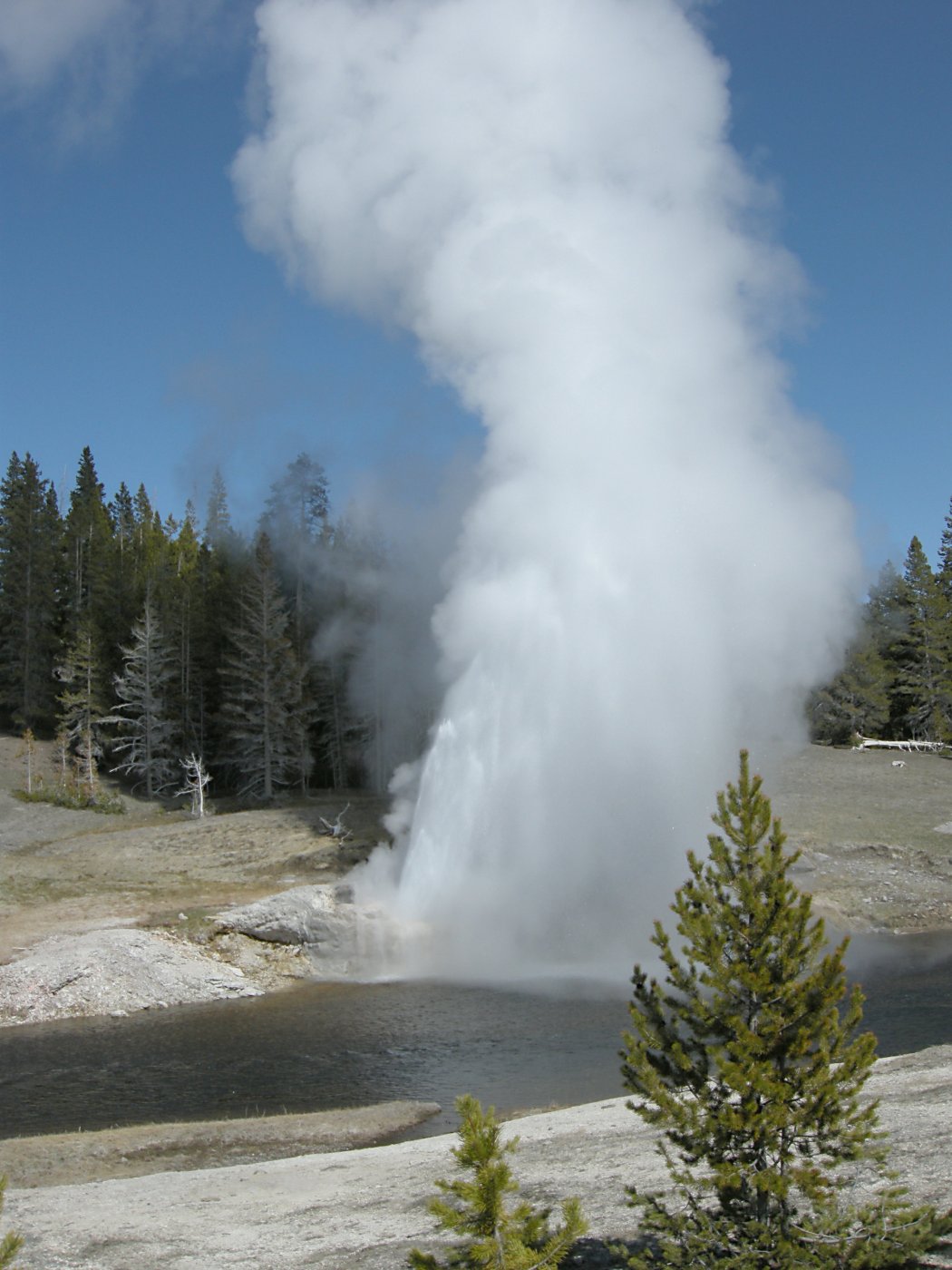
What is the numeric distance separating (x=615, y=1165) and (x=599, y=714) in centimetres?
2570

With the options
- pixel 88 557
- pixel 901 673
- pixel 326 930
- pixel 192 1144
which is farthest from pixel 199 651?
pixel 192 1144

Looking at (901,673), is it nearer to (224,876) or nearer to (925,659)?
(925,659)

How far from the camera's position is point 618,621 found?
40219mm

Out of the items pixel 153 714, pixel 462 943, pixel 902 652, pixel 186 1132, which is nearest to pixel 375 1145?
pixel 186 1132

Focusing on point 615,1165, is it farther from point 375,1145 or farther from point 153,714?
point 153,714

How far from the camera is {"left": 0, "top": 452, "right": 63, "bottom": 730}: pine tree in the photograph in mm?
76938

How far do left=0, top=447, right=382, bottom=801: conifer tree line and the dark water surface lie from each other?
35665 mm

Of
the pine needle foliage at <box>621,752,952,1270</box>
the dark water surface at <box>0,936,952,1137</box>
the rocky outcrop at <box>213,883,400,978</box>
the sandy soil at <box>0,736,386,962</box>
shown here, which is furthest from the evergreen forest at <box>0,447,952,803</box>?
the pine needle foliage at <box>621,752,952,1270</box>

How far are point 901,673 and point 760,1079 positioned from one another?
74056 millimetres

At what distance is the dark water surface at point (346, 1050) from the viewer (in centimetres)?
2052

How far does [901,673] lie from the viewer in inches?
3007

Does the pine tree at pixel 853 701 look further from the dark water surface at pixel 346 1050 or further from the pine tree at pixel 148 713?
the dark water surface at pixel 346 1050

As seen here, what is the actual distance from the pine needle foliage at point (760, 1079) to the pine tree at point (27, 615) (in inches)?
2865

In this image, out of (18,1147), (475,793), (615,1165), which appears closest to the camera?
(615,1165)
